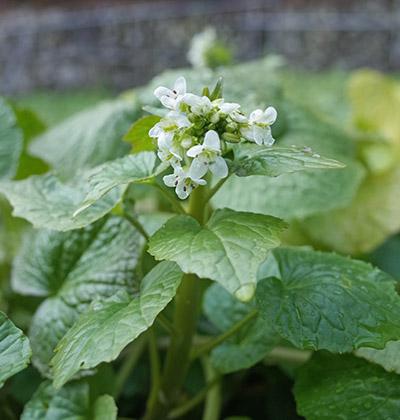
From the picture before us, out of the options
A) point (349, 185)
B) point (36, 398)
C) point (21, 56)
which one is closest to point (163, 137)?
point (36, 398)

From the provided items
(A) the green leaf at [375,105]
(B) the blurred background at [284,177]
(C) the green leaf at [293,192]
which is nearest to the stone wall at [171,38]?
(B) the blurred background at [284,177]

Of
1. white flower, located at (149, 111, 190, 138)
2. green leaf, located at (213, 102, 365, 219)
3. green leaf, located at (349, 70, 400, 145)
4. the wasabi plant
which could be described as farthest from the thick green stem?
green leaf, located at (349, 70, 400, 145)

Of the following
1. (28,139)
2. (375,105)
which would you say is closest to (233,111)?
(28,139)

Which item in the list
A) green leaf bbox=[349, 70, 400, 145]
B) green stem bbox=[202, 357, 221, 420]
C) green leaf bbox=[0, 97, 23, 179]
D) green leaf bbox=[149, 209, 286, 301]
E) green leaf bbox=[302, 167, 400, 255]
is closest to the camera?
green leaf bbox=[149, 209, 286, 301]

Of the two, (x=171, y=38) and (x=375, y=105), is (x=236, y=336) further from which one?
(x=171, y=38)

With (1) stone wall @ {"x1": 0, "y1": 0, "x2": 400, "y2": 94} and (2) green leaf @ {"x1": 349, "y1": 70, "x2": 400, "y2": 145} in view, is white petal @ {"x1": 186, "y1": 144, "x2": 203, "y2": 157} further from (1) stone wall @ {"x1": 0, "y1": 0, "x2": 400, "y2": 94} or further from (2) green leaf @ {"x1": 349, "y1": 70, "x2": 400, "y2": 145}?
(1) stone wall @ {"x1": 0, "y1": 0, "x2": 400, "y2": 94}

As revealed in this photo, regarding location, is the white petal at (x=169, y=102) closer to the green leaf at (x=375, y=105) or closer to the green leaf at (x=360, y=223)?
the green leaf at (x=360, y=223)

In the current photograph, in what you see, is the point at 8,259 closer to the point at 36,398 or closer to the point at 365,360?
the point at 36,398

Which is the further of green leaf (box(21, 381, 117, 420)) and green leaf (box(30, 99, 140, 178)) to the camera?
green leaf (box(30, 99, 140, 178))
